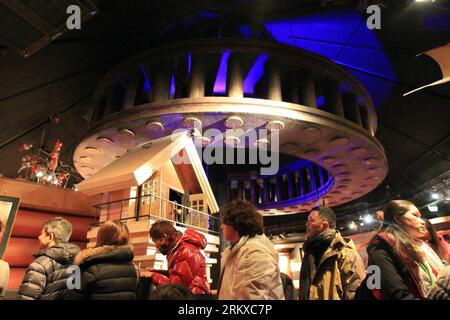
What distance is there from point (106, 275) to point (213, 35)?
17.7 ft

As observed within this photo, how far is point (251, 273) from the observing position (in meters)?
1.91

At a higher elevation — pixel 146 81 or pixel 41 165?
pixel 146 81

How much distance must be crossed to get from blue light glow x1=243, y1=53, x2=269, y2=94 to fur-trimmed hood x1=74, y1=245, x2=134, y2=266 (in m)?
4.10

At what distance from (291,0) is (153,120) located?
325 centimetres

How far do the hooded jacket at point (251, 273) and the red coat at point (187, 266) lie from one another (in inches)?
21.9

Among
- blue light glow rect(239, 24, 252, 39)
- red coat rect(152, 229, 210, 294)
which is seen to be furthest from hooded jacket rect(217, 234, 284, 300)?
blue light glow rect(239, 24, 252, 39)

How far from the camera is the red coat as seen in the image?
8.51 ft

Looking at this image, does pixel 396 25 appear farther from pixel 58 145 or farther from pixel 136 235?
pixel 58 145

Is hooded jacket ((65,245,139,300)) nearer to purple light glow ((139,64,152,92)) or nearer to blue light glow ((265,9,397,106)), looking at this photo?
purple light glow ((139,64,152,92))

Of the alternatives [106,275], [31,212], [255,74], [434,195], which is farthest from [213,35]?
[434,195]

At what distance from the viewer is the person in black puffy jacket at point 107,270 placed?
206 cm

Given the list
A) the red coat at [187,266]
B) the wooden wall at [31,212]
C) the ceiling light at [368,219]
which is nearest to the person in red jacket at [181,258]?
the red coat at [187,266]

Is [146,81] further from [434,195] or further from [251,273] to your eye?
[434,195]
